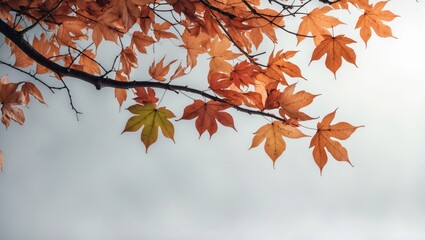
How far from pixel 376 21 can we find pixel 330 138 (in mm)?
286

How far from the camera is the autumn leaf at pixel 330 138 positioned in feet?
1.96

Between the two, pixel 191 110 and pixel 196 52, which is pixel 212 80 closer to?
pixel 191 110

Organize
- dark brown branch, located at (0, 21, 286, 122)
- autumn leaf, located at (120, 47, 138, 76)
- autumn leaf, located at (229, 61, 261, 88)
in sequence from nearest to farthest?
dark brown branch, located at (0, 21, 286, 122)
autumn leaf, located at (229, 61, 261, 88)
autumn leaf, located at (120, 47, 138, 76)

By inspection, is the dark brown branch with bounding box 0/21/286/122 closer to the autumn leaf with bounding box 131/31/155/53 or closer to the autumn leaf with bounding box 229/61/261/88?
the autumn leaf with bounding box 229/61/261/88

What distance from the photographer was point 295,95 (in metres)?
0.58

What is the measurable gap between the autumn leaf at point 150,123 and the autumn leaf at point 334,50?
0.28 metres

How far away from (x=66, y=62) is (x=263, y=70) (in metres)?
0.46

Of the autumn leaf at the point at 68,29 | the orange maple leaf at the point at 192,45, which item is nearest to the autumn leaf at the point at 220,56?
the orange maple leaf at the point at 192,45

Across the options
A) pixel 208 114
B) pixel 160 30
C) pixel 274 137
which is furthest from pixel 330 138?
pixel 160 30

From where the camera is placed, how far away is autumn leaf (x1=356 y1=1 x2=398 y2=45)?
72 cm

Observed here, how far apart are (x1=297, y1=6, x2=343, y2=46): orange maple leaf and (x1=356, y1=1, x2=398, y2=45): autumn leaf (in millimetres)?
80

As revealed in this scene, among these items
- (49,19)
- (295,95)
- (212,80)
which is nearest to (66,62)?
(49,19)

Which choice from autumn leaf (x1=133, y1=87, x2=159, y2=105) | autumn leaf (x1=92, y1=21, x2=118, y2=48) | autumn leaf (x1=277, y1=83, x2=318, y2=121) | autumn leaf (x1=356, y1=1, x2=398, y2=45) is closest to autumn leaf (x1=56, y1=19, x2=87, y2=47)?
autumn leaf (x1=92, y1=21, x2=118, y2=48)

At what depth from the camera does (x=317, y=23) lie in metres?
0.72
